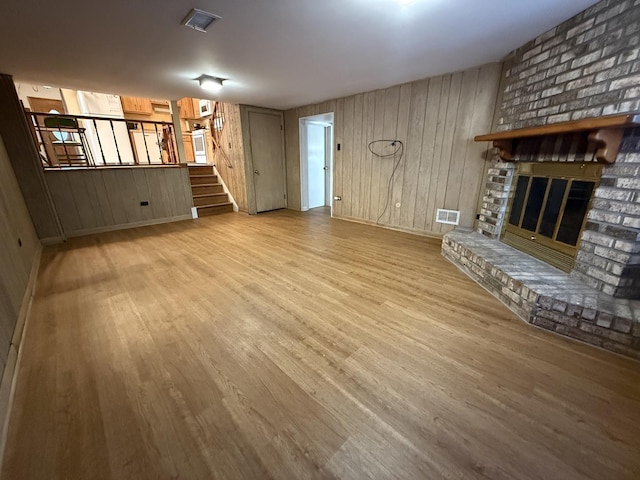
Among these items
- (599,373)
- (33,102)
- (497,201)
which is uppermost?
(33,102)

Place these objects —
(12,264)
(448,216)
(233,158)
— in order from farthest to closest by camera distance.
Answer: (233,158), (448,216), (12,264)

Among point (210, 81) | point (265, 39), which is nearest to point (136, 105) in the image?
point (210, 81)

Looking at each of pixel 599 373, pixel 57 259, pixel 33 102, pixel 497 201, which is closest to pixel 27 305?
pixel 57 259

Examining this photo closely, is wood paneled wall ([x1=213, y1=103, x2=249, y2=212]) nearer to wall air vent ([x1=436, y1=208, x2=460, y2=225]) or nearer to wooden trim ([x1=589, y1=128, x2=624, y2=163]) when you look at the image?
wall air vent ([x1=436, y1=208, x2=460, y2=225])

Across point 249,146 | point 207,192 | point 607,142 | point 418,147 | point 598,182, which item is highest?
point 249,146

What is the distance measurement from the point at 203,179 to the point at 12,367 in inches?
203

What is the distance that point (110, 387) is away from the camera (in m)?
1.41

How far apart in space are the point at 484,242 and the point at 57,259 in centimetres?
525

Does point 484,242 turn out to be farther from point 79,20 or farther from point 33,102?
point 33,102

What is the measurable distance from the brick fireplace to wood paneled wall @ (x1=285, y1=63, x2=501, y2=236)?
2.54 feet

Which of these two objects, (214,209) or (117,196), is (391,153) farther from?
(117,196)

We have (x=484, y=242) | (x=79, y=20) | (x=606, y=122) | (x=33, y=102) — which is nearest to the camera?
(x=606, y=122)

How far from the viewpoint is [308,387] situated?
1.41 metres

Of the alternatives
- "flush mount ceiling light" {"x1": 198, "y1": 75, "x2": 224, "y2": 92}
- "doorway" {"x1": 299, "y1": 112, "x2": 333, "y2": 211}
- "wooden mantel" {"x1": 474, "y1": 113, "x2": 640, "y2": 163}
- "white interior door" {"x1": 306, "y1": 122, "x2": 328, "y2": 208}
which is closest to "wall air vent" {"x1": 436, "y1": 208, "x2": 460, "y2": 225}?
"wooden mantel" {"x1": 474, "y1": 113, "x2": 640, "y2": 163}
